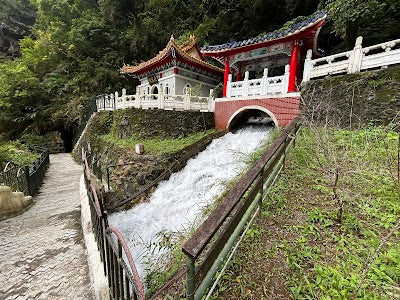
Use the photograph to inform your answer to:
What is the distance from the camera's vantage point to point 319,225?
8.93 feet

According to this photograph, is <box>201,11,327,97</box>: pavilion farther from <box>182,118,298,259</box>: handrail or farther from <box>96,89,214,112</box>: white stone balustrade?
<box>182,118,298,259</box>: handrail

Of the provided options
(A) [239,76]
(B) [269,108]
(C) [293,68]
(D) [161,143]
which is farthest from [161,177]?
(A) [239,76]

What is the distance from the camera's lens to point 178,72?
13.5m

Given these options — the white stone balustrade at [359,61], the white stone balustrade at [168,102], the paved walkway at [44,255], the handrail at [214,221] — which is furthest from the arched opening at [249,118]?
the paved walkway at [44,255]

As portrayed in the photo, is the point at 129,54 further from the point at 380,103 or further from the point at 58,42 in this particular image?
the point at 380,103

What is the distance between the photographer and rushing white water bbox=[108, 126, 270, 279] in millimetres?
4992

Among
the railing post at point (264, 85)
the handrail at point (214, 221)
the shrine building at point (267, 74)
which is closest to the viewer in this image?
the handrail at point (214, 221)

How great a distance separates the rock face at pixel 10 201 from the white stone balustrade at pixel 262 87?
922 centimetres

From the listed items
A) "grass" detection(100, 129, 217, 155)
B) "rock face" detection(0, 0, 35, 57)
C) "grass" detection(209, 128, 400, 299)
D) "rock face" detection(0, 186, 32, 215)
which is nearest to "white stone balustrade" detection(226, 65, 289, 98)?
"grass" detection(100, 129, 217, 155)

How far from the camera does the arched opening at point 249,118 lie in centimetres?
936

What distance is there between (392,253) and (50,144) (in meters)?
22.5

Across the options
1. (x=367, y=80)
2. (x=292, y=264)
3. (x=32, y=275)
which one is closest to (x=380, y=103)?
(x=367, y=80)

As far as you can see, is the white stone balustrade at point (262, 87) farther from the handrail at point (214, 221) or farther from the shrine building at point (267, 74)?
the handrail at point (214, 221)

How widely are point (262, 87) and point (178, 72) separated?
660cm
